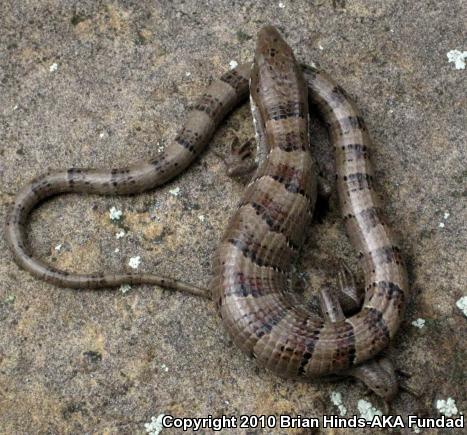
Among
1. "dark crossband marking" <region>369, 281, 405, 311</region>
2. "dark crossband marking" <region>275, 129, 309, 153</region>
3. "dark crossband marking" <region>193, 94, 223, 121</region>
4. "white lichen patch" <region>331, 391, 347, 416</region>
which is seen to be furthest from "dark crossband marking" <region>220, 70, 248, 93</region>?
"white lichen patch" <region>331, 391, 347, 416</region>

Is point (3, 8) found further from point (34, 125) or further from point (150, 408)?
point (150, 408)

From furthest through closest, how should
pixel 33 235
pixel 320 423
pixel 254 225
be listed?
pixel 33 235 → pixel 254 225 → pixel 320 423

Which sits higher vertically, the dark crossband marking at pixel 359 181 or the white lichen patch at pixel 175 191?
the dark crossband marking at pixel 359 181

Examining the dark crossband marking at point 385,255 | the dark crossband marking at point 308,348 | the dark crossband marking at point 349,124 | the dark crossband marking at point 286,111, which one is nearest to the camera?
the dark crossband marking at point 308,348

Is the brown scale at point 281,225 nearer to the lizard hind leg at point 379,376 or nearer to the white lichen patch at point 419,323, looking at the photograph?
the lizard hind leg at point 379,376

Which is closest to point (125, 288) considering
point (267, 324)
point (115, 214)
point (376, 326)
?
point (115, 214)

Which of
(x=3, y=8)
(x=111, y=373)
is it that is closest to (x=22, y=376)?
(x=111, y=373)

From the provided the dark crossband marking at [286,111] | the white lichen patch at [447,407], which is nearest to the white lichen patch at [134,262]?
the dark crossband marking at [286,111]

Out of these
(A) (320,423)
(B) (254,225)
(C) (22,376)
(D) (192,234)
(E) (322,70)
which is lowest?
(C) (22,376)
